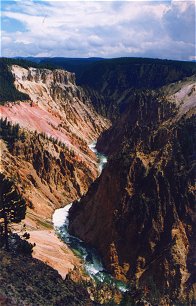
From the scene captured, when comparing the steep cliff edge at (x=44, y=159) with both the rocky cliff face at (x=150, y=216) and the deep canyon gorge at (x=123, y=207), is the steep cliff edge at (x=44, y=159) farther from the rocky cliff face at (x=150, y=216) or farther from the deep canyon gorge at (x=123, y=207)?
the rocky cliff face at (x=150, y=216)

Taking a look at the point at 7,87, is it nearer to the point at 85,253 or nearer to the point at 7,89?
the point at 7,89

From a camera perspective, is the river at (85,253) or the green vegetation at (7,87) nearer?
the river at (85,253)

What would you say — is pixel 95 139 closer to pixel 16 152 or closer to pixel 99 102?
pixel 99 102

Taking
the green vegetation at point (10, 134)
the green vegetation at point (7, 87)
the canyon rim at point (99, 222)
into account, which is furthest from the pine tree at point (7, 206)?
the green vegetation at point (7, 87)

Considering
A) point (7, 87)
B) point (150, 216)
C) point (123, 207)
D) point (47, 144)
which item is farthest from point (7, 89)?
Result: point (150, 216)

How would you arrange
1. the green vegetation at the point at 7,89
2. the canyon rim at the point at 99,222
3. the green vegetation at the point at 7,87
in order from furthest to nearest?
the green vegetation at the point at 7,89 → the green vegetation at the point at 7,87 → the canyon rim at the point at 99,222

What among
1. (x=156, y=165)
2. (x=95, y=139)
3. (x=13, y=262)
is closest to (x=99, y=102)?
(x=95, y=139)
